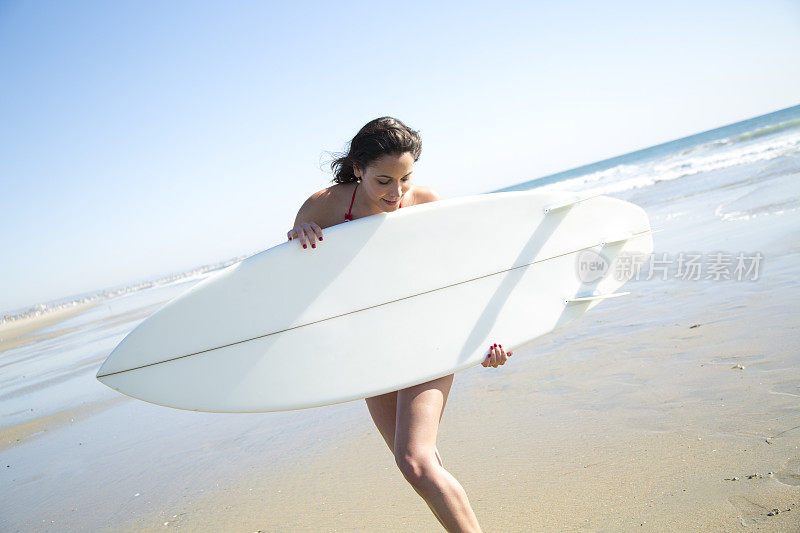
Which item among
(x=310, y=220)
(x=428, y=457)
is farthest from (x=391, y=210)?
(x=428, y=457)

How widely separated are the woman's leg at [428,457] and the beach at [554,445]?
497mm

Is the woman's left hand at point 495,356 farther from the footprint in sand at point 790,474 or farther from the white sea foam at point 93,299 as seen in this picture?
the white sea foam at point 93,299

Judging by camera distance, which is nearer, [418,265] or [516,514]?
[516,514]

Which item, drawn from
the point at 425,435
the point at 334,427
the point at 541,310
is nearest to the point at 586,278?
the point at 541,310

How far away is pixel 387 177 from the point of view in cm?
189

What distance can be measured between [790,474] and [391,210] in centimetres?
165

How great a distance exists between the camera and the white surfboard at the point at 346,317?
81.8 inches

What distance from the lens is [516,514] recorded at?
188cm

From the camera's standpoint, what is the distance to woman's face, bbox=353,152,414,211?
1844mm

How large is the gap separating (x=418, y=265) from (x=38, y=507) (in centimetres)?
266

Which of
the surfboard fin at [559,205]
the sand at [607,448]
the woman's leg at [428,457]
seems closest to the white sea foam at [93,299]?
the sand at [607,448]

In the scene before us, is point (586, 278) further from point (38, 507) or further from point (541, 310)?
point (38, 507)

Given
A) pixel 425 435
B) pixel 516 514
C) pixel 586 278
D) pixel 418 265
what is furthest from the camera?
pixel 586 278

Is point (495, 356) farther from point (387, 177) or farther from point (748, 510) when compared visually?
point (748, 510)
